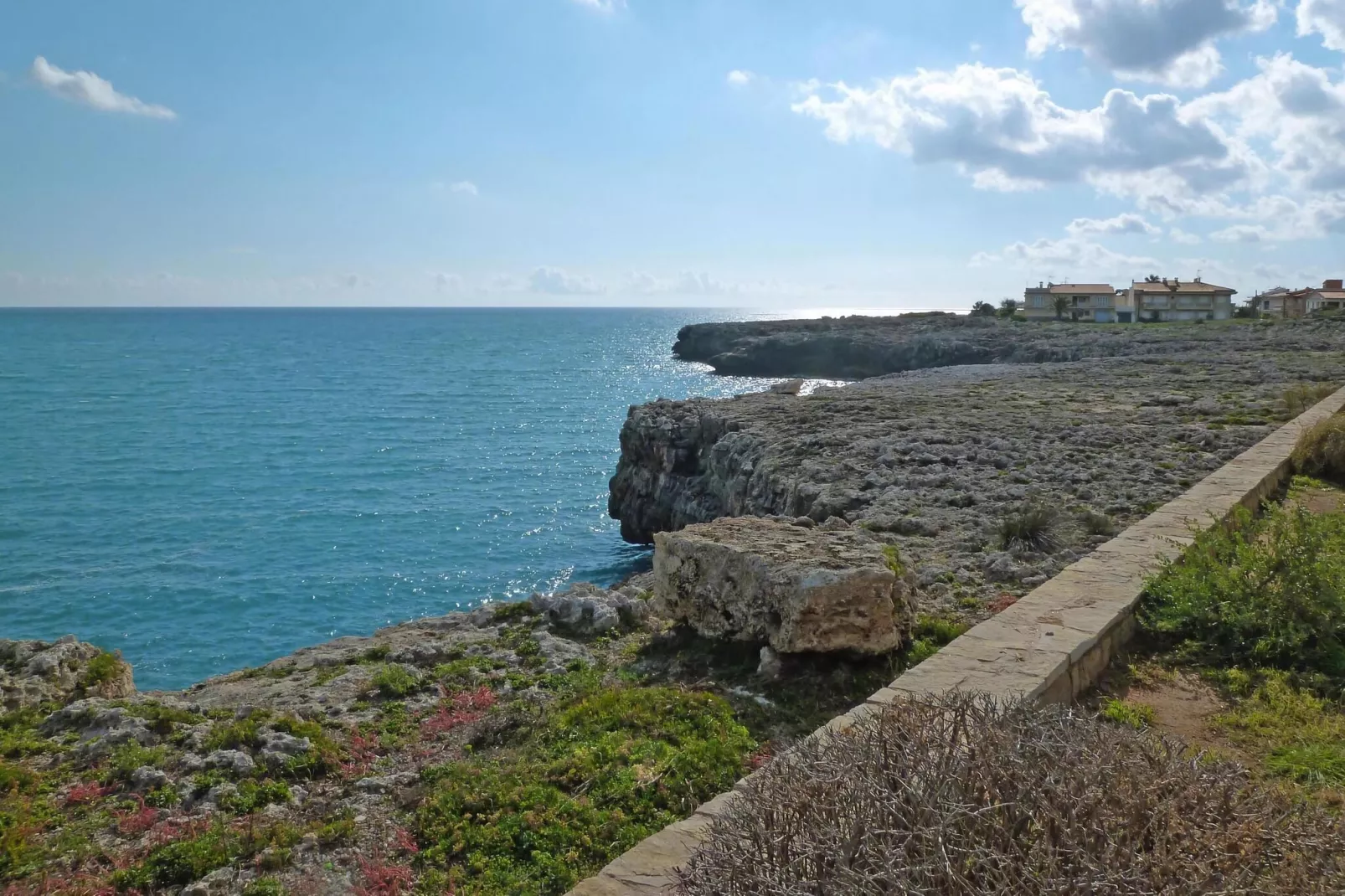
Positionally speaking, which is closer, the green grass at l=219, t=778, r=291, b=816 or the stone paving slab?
the stone paving slab

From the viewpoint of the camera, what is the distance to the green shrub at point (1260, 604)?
6.67m

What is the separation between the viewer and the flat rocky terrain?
418 inches

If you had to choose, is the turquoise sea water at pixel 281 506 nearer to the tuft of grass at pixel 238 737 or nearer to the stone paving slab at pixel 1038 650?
the tuft of grass at pixel 238 737

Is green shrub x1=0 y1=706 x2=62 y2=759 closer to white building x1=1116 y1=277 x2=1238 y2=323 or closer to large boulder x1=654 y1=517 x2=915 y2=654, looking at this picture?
large boulder x1=654 y1=517 x2=915 y2=654

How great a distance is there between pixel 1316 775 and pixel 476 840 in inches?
185

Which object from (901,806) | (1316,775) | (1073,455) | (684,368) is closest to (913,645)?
(1316,775)

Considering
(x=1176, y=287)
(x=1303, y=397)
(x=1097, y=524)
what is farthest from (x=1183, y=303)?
(x=1097, y=524)

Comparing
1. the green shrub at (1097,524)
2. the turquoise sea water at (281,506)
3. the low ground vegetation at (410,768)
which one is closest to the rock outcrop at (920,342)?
the turquoise sea water at (281,506)

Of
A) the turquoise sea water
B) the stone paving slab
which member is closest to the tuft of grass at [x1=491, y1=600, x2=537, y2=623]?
the stone paving slab

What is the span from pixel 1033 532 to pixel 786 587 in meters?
4.37

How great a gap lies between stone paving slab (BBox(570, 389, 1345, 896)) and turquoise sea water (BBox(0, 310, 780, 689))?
1501 cm

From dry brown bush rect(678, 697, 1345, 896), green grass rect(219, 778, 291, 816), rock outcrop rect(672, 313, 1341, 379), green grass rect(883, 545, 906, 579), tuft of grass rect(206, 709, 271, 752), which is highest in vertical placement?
rock outcrop rect(672, 313, 1341, 379)

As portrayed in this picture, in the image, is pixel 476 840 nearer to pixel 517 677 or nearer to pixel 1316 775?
pixel 517 677

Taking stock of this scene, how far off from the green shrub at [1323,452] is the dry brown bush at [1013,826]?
11.8 m
